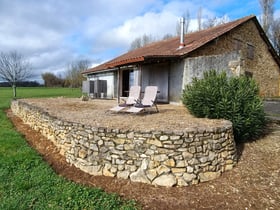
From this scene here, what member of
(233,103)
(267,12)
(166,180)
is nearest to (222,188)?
(166,180)

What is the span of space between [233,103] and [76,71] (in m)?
41.4

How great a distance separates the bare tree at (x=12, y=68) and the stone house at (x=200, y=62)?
25.3 ft

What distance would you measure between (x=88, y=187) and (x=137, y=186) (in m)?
1.00

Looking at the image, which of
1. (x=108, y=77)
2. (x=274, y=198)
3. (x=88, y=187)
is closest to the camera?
(x=274, y=198)

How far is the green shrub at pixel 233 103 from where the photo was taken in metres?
6.07

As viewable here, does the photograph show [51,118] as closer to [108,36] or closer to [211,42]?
[211,42]

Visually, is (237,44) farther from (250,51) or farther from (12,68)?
(12,68)

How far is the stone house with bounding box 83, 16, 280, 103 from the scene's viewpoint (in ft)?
33.1

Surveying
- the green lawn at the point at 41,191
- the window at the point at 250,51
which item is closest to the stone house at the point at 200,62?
the window at the point at 250,51

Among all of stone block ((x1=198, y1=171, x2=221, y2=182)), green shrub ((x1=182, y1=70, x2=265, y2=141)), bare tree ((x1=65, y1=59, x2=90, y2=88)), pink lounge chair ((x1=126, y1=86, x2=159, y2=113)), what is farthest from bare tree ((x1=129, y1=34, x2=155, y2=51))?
stone block ((x1=198, y1=171, x2=221, y2=182))

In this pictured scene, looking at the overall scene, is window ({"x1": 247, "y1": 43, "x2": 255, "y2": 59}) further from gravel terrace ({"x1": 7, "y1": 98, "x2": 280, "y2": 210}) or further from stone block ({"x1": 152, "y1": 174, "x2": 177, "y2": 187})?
stone block ({"x1": 152, "y1": 174, "x2": 177, "y2": 187})

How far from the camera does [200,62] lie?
399 inches

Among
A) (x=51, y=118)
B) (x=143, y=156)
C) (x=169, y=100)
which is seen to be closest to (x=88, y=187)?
(x=143, y=156)

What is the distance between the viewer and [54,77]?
55812 millimetres
